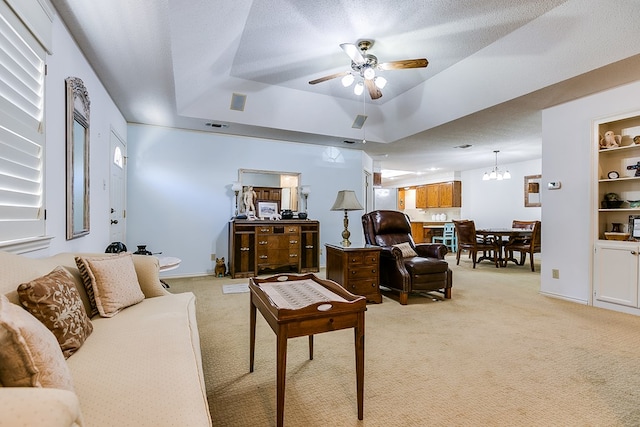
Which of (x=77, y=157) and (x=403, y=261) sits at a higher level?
(x=77, y=157)

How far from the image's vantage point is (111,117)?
12.2ft

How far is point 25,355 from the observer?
2.59ft

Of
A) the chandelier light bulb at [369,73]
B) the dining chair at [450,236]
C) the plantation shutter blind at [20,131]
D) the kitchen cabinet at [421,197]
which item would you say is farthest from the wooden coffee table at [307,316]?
the kitchen cabinet at [421,197]

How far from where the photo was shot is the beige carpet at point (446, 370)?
1.59m

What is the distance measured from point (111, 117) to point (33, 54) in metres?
2.06

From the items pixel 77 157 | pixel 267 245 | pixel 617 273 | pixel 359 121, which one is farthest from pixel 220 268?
pixel 617 273

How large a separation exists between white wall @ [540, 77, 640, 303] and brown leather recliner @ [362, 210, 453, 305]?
1332mm

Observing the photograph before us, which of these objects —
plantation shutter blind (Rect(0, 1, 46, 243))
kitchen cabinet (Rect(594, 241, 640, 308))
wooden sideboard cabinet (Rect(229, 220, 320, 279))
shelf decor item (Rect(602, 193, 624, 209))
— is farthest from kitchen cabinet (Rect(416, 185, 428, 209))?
plantation shutter blind (Rect(0, 1, 46, 243))

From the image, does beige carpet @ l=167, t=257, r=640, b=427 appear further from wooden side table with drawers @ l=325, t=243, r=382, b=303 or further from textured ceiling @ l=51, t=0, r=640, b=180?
textured ceiling @ l=51, t=0, r=640, b=180

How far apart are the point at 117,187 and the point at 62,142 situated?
2.02 meters

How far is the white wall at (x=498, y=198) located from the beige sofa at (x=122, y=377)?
8130 mm

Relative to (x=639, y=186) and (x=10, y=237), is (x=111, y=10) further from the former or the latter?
(x=639, y=186)

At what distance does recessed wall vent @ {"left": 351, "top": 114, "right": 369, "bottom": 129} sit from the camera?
5286mm

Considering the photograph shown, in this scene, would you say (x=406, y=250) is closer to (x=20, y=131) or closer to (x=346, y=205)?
(x=346, y=205)
